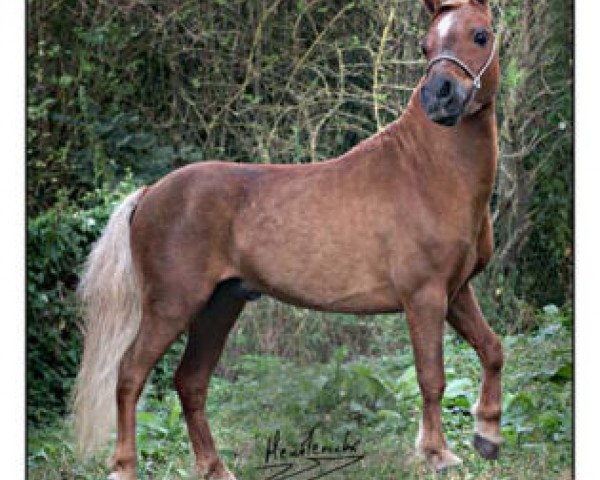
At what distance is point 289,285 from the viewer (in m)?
4.07

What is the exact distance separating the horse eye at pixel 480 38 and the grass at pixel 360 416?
96cm

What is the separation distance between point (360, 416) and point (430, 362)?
0.36 m

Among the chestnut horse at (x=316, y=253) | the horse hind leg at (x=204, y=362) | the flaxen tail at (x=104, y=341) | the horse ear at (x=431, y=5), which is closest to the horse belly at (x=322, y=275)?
the chestnut horse at (x=316, y=253)

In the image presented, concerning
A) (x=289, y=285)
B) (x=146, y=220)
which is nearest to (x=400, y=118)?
(x=289, y=285)

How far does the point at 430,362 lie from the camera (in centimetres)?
394

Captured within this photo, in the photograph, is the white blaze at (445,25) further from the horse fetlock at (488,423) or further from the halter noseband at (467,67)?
the horse fetlock at (488,423)

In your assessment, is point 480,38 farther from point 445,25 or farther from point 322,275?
point 322,275

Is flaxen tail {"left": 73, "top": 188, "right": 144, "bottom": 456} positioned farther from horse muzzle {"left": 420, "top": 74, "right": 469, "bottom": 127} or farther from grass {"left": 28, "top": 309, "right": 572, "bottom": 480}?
horse muzzle {"left": 420, "top": 74, "right": 469, "bottom": 127}

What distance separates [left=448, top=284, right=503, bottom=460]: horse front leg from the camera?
13.5ft

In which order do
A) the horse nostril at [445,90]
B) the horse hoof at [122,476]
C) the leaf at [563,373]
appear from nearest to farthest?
the horse nostril at [445,90] → the horse hoof at [122,476] → the leaf at [563,373]

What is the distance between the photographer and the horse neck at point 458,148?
397 cm

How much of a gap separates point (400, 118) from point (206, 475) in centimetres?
136

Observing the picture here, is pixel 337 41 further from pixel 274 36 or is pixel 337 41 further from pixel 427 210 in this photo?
pixel 427 210

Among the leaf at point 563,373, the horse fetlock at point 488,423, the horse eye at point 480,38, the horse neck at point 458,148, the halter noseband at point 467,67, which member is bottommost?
the horse fetlock at point 488,423
